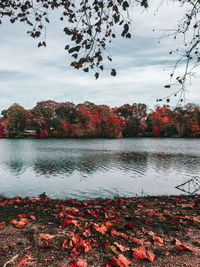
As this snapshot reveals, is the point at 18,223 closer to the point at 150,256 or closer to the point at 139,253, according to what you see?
the point at 139,253

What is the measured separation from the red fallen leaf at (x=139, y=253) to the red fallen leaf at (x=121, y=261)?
195 millimetres

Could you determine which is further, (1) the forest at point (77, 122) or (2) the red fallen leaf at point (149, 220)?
(1) the forest at point (77, 122)

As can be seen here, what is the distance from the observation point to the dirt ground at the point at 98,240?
2.96 m

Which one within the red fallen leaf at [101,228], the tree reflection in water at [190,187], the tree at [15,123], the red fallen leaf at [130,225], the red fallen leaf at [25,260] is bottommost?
the tree reflection in water at [190,187]

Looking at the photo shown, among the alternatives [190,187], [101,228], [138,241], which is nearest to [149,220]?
[138,241]

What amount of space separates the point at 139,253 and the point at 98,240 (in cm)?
78

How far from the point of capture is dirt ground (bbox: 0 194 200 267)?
2.96 meters

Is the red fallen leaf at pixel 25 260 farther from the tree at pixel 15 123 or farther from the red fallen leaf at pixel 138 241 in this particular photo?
the tree at pixel 15 123

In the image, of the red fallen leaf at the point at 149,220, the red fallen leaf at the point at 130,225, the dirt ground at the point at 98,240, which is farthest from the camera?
the red fallen leaf at the point at 149,220

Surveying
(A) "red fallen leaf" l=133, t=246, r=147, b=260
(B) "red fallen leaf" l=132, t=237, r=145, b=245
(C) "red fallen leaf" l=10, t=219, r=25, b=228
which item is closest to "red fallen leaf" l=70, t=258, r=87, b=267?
(A) "red fallen leaf" l=133, t=246, r=147, b=260

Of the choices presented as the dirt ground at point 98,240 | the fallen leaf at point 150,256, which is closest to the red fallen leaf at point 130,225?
the dirt ground at point 98,240

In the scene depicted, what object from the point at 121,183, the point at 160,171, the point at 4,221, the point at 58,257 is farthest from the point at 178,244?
the point at 160,171

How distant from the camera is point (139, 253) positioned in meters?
3.10

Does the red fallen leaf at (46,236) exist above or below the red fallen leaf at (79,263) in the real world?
below
